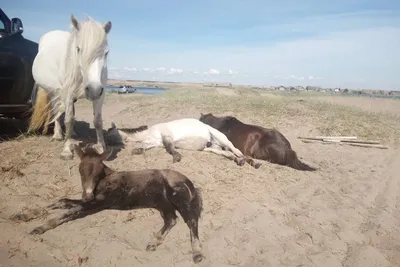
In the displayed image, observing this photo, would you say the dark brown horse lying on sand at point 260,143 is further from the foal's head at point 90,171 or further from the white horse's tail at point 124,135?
the foal's head at point 90,171

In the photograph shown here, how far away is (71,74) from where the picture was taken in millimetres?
5168

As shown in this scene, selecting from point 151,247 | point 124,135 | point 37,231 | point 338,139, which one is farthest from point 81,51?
point 338,139

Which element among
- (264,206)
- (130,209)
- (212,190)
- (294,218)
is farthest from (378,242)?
(130,209)

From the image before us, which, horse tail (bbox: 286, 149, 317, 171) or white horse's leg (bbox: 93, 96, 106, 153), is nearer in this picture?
white horse's leg (bbox: 93, 96, 106, 153)

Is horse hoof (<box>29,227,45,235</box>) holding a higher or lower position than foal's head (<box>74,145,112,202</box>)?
lower

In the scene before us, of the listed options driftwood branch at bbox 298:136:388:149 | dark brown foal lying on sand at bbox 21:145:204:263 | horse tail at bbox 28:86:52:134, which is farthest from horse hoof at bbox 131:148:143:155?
driftwood branch at bbox 298:136:388:149

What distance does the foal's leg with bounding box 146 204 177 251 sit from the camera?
3578mm

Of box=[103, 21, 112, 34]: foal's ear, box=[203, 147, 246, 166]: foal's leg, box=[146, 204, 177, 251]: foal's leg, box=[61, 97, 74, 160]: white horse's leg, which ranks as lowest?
box=[146, 204, 177, 251]: foal's leg

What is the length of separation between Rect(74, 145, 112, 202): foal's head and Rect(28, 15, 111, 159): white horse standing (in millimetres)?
1046

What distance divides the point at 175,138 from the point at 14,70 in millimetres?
3421

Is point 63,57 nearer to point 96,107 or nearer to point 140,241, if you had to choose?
point 96,107

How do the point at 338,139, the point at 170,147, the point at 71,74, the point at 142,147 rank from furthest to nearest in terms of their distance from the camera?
the point at 338,139 < the point at 142,147 < the point at 170,147 < the point at 71,74

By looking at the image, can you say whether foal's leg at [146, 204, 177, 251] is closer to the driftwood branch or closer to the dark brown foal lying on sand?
the dark brown foal lying on sand

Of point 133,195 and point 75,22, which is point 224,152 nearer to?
point 133,195
